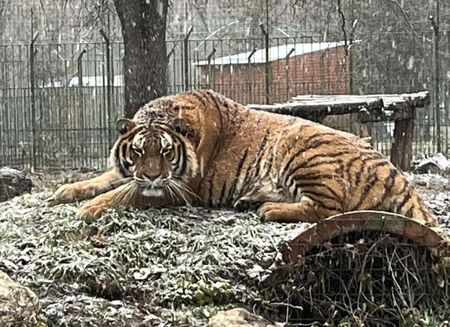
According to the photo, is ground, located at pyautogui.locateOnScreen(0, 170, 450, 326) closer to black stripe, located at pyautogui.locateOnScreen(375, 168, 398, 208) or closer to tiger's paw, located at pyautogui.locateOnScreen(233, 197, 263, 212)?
tiger's paw, located at pyautogui.locateOnScreen(233, 197, 263, 212)

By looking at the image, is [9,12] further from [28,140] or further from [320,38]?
[320,38]

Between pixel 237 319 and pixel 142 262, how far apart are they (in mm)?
721

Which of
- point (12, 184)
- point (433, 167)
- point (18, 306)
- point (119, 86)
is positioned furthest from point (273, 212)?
point (119, 86)

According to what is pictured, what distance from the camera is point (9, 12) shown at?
17.2 meters

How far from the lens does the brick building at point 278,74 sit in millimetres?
13633

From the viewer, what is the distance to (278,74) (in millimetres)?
13719

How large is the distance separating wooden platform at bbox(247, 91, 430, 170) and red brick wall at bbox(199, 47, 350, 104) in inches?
148

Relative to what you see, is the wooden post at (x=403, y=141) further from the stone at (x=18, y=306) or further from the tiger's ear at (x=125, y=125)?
the stone at (x=18, y=306)

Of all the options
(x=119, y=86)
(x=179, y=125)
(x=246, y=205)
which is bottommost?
(x=246, y=205)

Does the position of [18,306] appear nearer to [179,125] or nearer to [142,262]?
[142,262]

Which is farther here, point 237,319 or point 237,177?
point 237,177

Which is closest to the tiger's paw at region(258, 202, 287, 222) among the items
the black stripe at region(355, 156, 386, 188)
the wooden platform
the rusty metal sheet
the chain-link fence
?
the black stripe at region(355, 156, 386, 188)

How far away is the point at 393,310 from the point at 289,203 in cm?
116

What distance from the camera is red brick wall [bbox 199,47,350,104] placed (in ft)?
44.8
